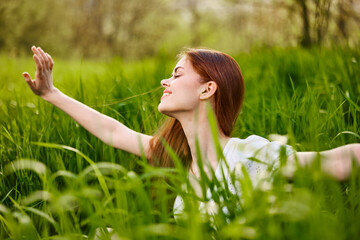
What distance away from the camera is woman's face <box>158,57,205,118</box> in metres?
1.63

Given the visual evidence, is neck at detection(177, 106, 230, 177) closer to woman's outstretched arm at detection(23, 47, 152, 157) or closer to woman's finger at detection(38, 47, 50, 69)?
woman's outstretched arm at detection(23, 47, 152, 157)

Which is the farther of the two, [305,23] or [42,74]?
[305,23]

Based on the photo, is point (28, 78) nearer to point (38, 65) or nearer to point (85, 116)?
point (38, 65)

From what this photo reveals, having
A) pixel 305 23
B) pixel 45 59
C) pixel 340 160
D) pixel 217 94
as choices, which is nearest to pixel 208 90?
pixel 217 94

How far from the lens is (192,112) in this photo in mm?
1646

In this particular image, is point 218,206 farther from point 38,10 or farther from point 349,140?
point 38,10

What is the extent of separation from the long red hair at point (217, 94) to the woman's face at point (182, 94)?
4cm

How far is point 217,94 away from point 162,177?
45 centimetres

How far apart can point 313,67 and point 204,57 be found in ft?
5.26

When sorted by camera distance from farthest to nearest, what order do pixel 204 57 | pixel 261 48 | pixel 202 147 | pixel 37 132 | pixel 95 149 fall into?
1. pixel 261 48
2. pixel 37 132
3. pixel 95 149
4. pixel 204 57
5. pixel 202 147

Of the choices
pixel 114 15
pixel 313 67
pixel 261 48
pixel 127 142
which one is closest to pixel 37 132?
pixel 127 142

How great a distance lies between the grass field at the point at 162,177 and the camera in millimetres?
945

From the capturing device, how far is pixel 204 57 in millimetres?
1752

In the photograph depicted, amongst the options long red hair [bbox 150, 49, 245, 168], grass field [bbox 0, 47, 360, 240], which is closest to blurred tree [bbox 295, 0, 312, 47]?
grass field [bbox 0, 47, 360, 240]
